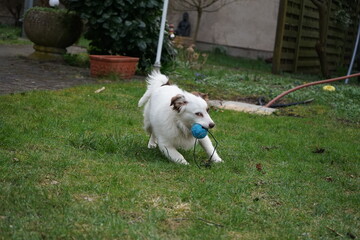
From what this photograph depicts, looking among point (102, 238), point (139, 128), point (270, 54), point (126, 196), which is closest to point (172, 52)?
point (139, 128)

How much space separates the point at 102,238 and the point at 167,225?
0.45 meters

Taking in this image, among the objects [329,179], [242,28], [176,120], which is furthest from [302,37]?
[176,120]

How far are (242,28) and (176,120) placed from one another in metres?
14.7

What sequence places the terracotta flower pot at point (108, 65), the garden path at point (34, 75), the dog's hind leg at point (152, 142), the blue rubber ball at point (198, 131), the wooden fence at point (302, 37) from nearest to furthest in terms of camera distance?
the blue rubber ball at point (198, 131)
the dog's hind leg at point (152, 142)
the garden path at point (34, 75)
the terracotta flower pot at point (108, 65)
the wooden fence at point (302, 37)

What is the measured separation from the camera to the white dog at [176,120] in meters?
4.40

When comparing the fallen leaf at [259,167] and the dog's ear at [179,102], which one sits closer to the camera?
the dog's ear at [179,102]

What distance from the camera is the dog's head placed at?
4379 millimetres

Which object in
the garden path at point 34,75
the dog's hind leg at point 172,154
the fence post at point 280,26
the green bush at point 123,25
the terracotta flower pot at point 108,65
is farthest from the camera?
the fence post at point 280,26

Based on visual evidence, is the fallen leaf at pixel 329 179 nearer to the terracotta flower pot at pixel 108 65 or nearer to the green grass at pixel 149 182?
the green grass at pixel 149 182

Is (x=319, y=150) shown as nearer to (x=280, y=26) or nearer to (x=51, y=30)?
(x=51, y=30)

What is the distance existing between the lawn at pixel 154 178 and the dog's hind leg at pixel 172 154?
2.9 inches

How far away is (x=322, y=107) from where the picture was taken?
27.9ft

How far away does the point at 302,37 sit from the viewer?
1499cm

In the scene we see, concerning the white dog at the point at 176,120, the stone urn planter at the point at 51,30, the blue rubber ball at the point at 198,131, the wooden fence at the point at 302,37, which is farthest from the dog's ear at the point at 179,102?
the wooden fence at the point at 302,37
